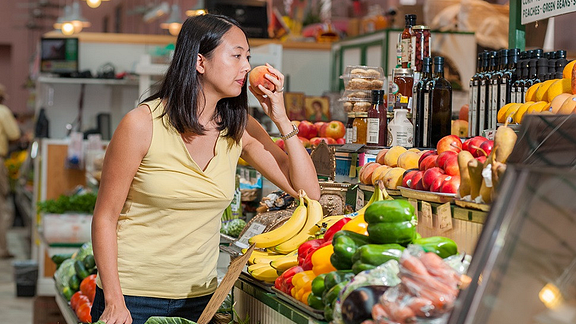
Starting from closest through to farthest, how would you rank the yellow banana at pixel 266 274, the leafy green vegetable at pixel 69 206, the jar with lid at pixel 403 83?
the yellow banana at pixel 266 274 < the jar with lid at pixel 403 83 < the leafy green vegetable at pixel 69 206

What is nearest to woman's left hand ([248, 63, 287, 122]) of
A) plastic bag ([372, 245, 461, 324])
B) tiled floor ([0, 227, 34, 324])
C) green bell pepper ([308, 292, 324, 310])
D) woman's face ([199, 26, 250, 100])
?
woman's face ([199, 26, 250, 100])

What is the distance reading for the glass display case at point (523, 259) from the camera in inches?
42.0

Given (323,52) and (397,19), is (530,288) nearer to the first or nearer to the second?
(397,19)

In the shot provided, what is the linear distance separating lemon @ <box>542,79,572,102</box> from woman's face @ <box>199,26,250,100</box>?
945 mm

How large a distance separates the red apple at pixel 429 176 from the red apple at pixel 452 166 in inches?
0.8

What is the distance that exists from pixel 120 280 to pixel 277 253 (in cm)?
52

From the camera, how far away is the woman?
215 cm

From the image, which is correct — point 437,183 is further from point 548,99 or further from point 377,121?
point 377,121

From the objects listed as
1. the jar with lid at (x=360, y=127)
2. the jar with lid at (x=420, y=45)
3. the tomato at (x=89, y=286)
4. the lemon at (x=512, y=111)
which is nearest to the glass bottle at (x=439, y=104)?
the jar with lid at (x=420, y=45)

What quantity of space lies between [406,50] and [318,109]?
2843mm

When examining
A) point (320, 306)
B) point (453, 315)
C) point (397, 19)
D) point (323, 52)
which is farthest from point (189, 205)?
point (323, 52)

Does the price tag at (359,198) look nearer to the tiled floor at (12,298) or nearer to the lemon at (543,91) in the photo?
the lemon at (543,91)

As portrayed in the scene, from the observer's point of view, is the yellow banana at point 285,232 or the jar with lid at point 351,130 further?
the jar with lid at point 351,130

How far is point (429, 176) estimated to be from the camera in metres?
2.03
